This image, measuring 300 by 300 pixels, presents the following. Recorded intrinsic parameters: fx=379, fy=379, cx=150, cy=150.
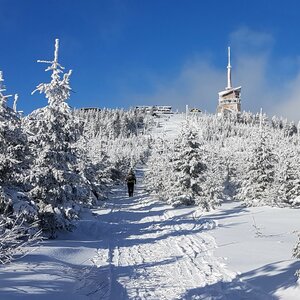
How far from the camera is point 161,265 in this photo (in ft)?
31.1

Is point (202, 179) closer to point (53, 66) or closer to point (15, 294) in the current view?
point (53, 66)

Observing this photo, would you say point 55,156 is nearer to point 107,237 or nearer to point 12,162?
point 12,162

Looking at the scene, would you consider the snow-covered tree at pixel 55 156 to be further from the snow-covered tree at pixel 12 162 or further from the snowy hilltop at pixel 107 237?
the snow-covered tree at pixel 12 162

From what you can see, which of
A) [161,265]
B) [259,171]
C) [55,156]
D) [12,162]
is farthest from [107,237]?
[259,171]

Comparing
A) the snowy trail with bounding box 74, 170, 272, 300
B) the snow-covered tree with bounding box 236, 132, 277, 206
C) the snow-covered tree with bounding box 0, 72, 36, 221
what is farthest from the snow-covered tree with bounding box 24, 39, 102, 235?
the snow-covered tree with bounding box 236, 132, 277, 206

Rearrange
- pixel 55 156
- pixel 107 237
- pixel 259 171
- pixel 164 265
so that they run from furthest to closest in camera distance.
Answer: pixel 259 171 → pixel 107 237 → pixel 55 156 → pixel 164 265

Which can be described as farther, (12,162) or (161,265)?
(12,162)

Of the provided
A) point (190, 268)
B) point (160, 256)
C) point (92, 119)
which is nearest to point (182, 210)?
point (160, 256)

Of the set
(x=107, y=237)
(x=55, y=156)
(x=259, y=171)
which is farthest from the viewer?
(x=259, y=171)

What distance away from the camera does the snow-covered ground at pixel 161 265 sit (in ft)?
23.4

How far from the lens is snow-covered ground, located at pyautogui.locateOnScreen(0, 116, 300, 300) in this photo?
281 inches

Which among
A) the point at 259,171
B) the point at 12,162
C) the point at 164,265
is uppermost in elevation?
the point at 12,162

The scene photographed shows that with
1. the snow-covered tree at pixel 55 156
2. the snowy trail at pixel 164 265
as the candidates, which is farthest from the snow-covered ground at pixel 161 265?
the snow-covered tree at pixel 55 156

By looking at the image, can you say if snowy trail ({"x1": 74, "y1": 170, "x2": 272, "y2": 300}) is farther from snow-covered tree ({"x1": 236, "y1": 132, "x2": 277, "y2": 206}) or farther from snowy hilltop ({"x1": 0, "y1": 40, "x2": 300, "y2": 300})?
snow-covered tree ({"x1": 236, "y1": 132, "x2": 277, "y2": 206})
